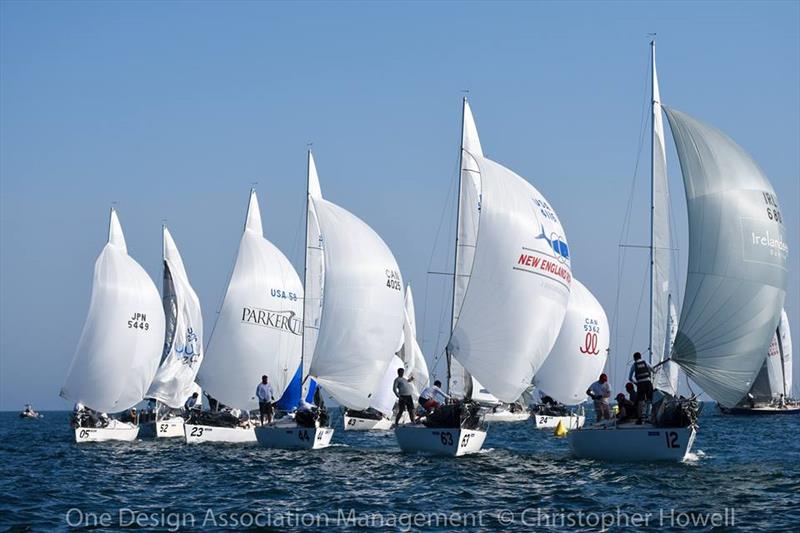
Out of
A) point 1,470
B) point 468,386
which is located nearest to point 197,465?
point 1,470

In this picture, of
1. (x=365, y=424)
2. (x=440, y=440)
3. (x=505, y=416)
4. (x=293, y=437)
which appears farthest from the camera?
(x=505, y=416)

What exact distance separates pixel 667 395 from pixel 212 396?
17440mm

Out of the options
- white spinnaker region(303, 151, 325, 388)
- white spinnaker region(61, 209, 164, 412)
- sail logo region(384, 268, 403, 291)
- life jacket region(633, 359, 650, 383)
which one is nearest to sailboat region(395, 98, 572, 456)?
Answer: life jacket region(633, 359, 650, 383)

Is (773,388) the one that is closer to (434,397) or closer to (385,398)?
(385,398)

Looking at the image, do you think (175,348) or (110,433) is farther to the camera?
(175,348)

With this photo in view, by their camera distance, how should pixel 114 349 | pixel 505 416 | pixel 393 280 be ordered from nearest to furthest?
pixel 393 280 < pixel 114 349 < pixel 505 416

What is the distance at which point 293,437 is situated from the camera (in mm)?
34469

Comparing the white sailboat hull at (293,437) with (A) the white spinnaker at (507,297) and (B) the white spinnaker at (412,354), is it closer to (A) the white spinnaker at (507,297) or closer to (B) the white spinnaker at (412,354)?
(A) the white spinnaker at (507,297)

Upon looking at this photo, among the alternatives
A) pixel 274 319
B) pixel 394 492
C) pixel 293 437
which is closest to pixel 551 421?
pixel 274 319

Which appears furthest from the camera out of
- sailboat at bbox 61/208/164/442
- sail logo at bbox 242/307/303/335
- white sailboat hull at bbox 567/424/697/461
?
sailboat at bbox 61/208/164/442

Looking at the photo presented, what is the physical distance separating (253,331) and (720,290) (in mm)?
18109

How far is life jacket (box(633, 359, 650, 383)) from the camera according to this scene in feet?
89.5

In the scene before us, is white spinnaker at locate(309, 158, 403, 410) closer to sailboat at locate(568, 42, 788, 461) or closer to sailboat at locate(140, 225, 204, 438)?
sailboat at locate(568, 42, 788, 461)

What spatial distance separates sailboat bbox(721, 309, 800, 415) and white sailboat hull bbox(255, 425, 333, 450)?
48322 mm
